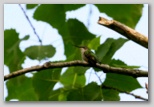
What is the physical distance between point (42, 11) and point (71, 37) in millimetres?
119

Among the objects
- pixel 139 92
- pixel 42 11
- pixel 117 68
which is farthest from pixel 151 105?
pixel 42 11

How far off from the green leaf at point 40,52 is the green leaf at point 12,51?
26 mm

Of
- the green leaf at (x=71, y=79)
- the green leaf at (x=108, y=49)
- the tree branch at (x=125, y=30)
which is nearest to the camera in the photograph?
the tree branch at (x=125, y=30)

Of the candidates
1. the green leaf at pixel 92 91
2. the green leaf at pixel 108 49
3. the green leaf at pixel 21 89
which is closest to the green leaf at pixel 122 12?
the green leaf at pixel 108 49

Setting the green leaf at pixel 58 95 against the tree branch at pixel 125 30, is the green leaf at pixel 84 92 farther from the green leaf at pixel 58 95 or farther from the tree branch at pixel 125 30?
the tree branch at pixel 125 30

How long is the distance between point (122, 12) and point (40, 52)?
0.93 ft

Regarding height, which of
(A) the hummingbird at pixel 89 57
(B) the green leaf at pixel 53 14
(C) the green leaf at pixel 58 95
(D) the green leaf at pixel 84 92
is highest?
(B) the green leaf at pixel 53 14

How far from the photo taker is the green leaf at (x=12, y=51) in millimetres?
962

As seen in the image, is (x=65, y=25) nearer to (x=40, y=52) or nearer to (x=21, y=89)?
(x=40, y=52)

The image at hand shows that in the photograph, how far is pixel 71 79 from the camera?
36.7 inches

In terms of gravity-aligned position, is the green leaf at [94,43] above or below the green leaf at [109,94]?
above

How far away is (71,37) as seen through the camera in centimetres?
90

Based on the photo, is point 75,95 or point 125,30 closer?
point 125,30

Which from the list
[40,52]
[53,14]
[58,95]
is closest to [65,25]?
[53,14]
